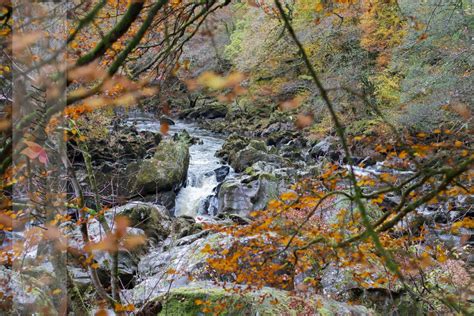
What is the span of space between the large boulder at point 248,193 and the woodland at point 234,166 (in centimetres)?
6

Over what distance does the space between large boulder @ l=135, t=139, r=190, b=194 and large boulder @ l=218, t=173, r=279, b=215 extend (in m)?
2.04

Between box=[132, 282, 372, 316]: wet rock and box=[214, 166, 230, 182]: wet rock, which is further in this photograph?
box=[214, 166, 230, 182]: wet rock

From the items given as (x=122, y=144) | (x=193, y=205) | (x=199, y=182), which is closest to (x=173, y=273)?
(x=193, y=205)

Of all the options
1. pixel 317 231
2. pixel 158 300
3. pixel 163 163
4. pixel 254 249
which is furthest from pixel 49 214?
pixel 163 163

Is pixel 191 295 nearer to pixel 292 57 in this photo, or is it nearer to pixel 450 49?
pixel 450 49

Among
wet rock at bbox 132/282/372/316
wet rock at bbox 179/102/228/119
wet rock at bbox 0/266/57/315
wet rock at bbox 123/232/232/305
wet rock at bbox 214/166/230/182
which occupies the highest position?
wet rock at bbox 179/102/228/119

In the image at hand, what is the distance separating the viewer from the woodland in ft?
5.60

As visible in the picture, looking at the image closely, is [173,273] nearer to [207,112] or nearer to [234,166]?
[234,166]

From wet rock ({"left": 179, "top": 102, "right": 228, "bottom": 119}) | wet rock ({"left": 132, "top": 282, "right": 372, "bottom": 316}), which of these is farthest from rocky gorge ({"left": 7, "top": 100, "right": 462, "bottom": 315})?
wet rock ({"left": 179, "top": 102, "right": 228, "bottom": 119})

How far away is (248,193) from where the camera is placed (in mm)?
11000

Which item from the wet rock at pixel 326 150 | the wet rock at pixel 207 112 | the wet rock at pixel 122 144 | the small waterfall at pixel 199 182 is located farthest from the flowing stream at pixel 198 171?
the wet rock at pixel 207 112

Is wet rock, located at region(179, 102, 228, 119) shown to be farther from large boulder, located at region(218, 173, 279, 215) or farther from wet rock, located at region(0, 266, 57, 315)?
wet rock, located at region(0, 266, 57, 315)

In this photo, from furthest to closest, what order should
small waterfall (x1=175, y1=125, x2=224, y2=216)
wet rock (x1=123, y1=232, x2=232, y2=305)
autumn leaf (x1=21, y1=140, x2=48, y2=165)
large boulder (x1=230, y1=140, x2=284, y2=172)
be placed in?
1. large boulder (x1=230, y1=140, x2=284, y2=172)
2. small waterfall (x1=175, y1=125, x2=224, y2=216)
3. wet rock (x1=123, y1=232, x2=232, y2=305)
4. autumn leaf (x1=21, y1=140, x2=48, y2=165)

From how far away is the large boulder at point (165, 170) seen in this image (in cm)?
1184
